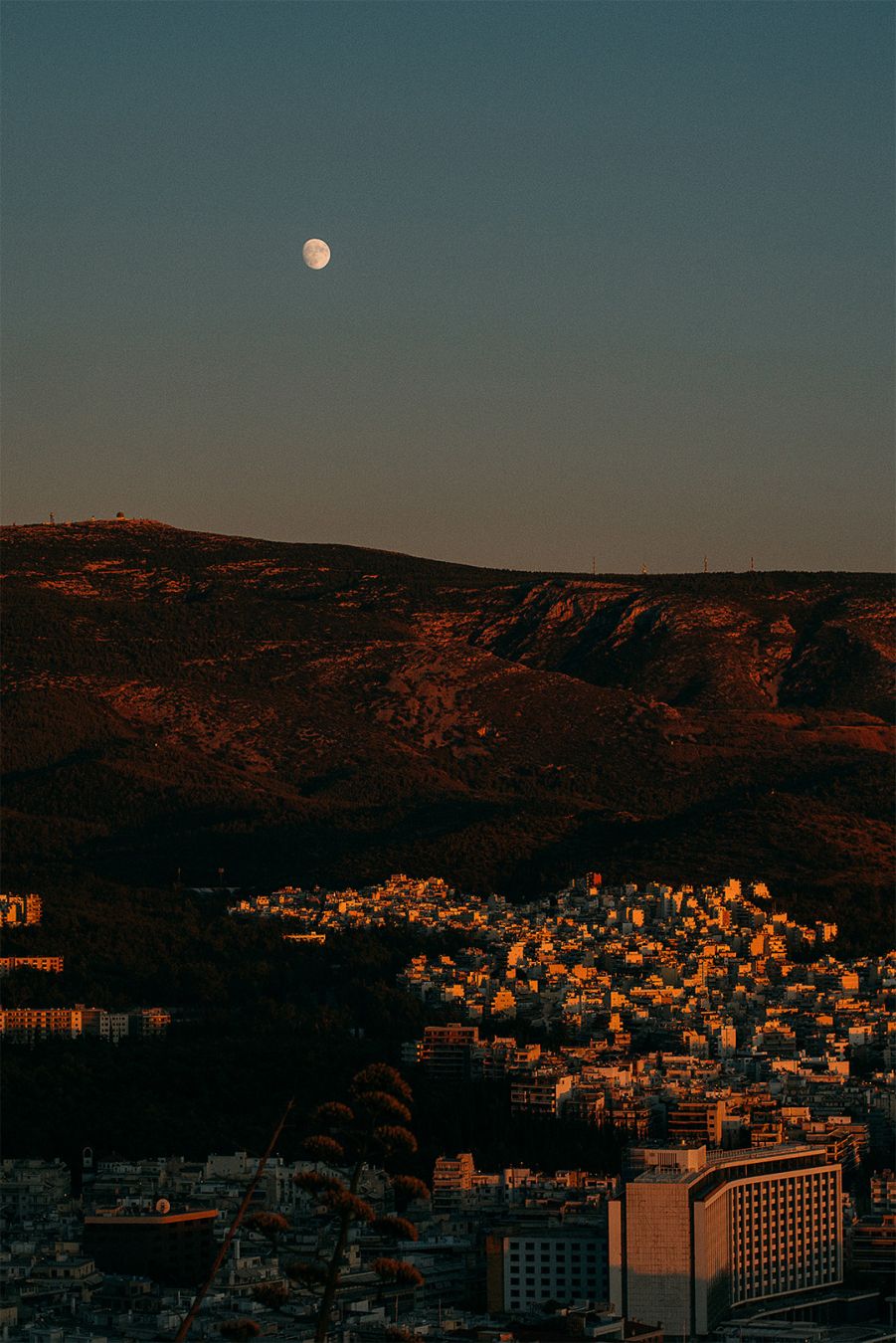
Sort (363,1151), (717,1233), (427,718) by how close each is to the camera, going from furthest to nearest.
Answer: (427,718) < (717,1233) < (363,1151)

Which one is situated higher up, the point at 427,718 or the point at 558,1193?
the point at 427,718

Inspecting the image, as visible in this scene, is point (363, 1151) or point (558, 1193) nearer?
point (363, 1151)

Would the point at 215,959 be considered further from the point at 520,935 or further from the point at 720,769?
the point at 720,769

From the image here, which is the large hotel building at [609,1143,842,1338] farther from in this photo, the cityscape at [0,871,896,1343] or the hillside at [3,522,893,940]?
the hillside at [3,522,893,940]

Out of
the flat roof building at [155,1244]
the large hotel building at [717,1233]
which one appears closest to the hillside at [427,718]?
the large hotel building at [717,1233]

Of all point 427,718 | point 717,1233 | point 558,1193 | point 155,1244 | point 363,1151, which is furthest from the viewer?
point 427,718

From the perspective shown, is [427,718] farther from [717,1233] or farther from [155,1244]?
[717,1233]

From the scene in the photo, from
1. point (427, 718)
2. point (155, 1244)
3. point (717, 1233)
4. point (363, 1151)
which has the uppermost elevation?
point (427, 718)

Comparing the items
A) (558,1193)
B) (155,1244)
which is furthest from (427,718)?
(155,1244)

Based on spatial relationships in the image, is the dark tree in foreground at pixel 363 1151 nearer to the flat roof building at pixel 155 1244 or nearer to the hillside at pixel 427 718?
the flat roof building at pixel 155 1244
